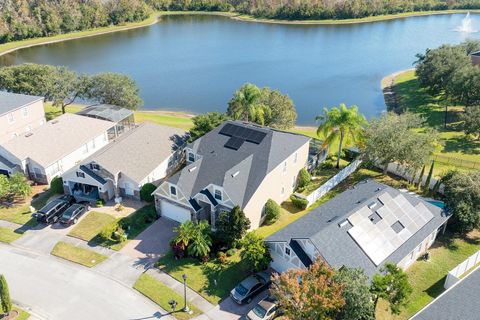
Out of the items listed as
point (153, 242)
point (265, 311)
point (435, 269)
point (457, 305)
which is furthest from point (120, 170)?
point (457, 305)

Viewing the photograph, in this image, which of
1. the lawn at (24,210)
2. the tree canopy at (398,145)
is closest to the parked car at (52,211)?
the lawn at (24,210)

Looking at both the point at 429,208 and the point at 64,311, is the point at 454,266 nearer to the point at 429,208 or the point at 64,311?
the point at 429,208

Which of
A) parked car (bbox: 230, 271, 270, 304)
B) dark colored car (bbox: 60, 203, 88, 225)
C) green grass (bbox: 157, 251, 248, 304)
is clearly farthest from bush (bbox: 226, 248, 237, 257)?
dark colored car (bbox: 60, 203, 88, 225)

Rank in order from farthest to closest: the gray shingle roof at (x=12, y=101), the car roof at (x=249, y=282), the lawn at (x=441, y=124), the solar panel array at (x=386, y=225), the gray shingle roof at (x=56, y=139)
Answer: the gray shingle roof at (x=12, y=101) → the lawn at (x=441, y=124) → the gray shingle roof at (x=56, y=139) → the solar panel array at (x=386, y=225) → the car roof at (x=249, y=282)

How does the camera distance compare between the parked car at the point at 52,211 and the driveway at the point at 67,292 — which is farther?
the parked car at the point at 52,211

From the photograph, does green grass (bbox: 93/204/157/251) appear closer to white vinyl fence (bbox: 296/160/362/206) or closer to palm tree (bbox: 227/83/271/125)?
white vinyl fence (bbox: 296/160/362/206)

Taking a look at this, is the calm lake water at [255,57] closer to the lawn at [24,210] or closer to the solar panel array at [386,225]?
the lawn at [24,210]
